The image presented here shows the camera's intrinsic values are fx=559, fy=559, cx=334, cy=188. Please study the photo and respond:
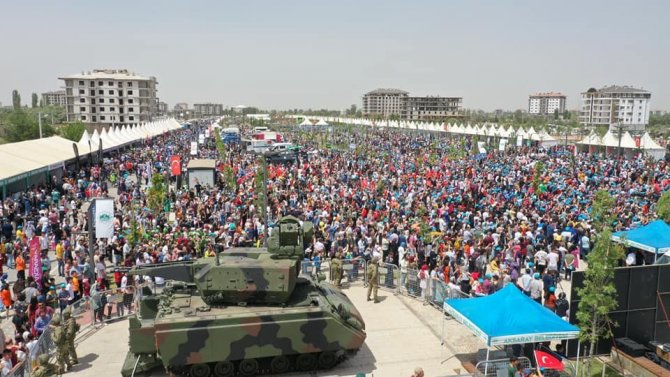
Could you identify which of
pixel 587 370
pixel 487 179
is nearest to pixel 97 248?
pixel 587 370

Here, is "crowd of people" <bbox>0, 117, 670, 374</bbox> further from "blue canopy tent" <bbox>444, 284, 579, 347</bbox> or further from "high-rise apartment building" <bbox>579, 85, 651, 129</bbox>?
"high-rise apartment building" <bbox>579, 85, 651, 129</bbox>

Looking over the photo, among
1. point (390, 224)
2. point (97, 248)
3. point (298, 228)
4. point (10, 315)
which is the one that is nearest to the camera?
point (298, 228)

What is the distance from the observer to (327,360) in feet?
46.6

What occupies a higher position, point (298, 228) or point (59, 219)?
point (298, 228)

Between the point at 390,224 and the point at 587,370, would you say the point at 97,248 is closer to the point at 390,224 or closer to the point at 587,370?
the point at 390,224

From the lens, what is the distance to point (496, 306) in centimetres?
1337

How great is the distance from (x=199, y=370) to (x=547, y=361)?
27.4ft

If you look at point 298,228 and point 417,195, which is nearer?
point 298,228

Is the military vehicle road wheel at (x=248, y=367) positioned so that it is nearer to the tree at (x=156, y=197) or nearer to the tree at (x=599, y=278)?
the tree at (x=599, y=278)

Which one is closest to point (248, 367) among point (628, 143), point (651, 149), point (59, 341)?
point (59, 341)

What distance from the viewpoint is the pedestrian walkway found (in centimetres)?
1445

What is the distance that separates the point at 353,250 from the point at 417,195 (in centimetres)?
1119

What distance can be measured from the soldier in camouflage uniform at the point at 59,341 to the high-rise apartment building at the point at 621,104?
6730 inches

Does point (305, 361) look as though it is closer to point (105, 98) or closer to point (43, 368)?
point (43, 368)
